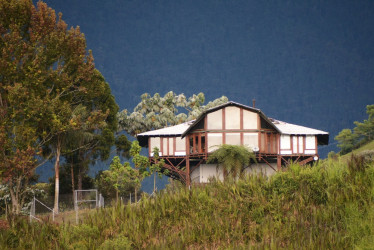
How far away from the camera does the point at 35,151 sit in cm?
3334

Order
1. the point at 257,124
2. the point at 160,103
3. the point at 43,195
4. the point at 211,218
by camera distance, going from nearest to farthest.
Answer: the point at 211,218 → the point at 43,195 → the point at 257,124 → the point at 160,103

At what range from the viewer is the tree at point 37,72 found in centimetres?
3300

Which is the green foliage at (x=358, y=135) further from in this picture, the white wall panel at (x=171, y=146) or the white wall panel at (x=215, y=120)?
the white wall panel at (x=215, y=120)

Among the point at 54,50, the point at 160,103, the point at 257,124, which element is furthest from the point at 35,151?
the point at 160,103

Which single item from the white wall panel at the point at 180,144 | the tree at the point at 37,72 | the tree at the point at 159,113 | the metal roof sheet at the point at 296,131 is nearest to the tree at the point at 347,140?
the tree at the point at 159,113

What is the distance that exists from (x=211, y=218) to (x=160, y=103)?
49.1m

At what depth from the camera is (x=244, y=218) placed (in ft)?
58.7

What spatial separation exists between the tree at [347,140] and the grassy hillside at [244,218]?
192ft

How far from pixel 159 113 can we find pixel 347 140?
2800 cm

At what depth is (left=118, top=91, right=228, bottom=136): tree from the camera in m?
62.4

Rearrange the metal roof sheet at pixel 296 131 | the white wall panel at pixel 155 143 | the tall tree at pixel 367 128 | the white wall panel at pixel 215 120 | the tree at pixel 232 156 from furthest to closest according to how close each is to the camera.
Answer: the tall tree at pixel 367 128, the white wall panel at pixel 155 143, the metal roof sheet at pixel 296 131, the white wall panel at pixel 215 120, the tree at pixel 232 156

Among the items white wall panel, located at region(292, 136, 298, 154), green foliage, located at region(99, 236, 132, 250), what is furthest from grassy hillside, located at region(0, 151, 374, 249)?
white wall panel, located at region(292, 136, 298, 154)

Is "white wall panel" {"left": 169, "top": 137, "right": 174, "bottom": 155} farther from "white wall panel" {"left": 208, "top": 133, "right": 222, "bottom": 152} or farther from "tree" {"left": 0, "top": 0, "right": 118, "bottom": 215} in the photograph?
"tree" {"left": 0, "top": 0, "right": 118, "bottom": 215}

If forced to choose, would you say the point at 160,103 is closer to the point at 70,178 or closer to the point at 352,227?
the point at 70,178
